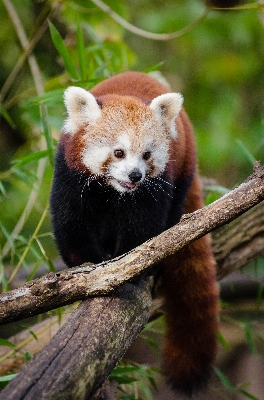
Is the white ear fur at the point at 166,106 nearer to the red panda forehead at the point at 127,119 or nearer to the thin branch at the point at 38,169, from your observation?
the red panda forehead at the point at 127,119

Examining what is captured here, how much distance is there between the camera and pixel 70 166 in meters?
2.23

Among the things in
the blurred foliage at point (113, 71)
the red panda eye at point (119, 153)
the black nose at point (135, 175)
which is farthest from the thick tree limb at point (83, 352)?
the blurred foliage at point (113, 71)

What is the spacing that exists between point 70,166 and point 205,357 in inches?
42.5

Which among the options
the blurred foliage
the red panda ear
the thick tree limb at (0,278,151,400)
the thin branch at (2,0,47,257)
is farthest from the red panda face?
the thin branch at (2,0,47,257)

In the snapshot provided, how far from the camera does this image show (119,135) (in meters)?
2.16

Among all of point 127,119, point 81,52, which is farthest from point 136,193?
point 81,52

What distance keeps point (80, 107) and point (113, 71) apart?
1.04 metres

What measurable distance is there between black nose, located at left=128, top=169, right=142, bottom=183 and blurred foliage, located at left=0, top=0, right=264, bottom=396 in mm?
641

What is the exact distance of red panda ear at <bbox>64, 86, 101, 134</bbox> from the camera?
2.21m

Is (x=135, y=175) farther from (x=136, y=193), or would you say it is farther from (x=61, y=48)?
(x=61, y=48)

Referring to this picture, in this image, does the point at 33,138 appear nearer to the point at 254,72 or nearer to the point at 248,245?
the point at 248,245

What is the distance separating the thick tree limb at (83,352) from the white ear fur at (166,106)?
2.66 feet

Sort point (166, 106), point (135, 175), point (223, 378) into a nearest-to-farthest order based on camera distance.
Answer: point (135, 175) → point (166, 106) → point (223, 378)

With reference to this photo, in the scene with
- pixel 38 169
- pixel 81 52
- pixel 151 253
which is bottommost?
pixel 151 253
